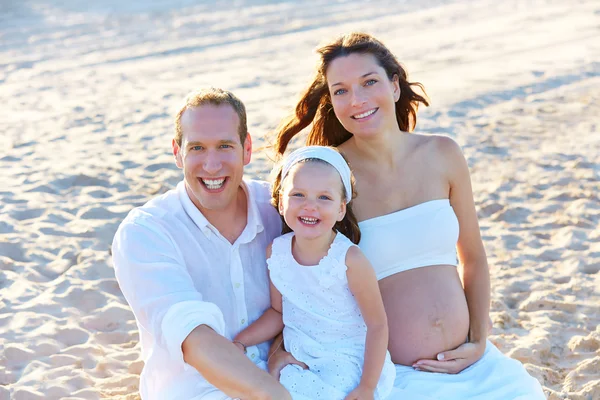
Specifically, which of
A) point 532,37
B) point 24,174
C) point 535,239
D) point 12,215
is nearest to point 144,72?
point 24,174

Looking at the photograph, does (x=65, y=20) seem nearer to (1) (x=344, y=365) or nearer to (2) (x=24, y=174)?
(2) (x=24, y=174)

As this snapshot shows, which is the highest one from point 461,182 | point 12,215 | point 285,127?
point 285,127

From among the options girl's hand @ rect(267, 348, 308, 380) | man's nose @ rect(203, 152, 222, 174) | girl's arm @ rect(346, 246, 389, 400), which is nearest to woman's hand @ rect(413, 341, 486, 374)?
girl's arm @ rect(346, 246, 389, 400)

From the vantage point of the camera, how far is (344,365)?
9.68 feet

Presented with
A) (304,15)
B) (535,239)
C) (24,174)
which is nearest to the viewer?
(535,239)

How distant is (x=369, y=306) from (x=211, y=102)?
108 cm

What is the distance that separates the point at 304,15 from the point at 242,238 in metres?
16.9

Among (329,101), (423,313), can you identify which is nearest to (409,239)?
(423,313)

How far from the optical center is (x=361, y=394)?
287 centimetres

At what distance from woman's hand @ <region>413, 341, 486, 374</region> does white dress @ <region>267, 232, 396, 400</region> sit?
0.25 metres

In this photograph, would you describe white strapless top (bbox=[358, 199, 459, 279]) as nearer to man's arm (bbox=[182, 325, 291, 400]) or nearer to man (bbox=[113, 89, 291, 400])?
man (bbox=[113, 89, 291, 400])

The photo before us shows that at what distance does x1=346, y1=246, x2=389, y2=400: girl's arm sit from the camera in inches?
115

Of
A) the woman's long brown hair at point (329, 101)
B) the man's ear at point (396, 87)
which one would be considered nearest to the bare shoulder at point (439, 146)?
the man's ear at point (396, 87)

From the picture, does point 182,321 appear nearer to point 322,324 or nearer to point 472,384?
point 322,324
